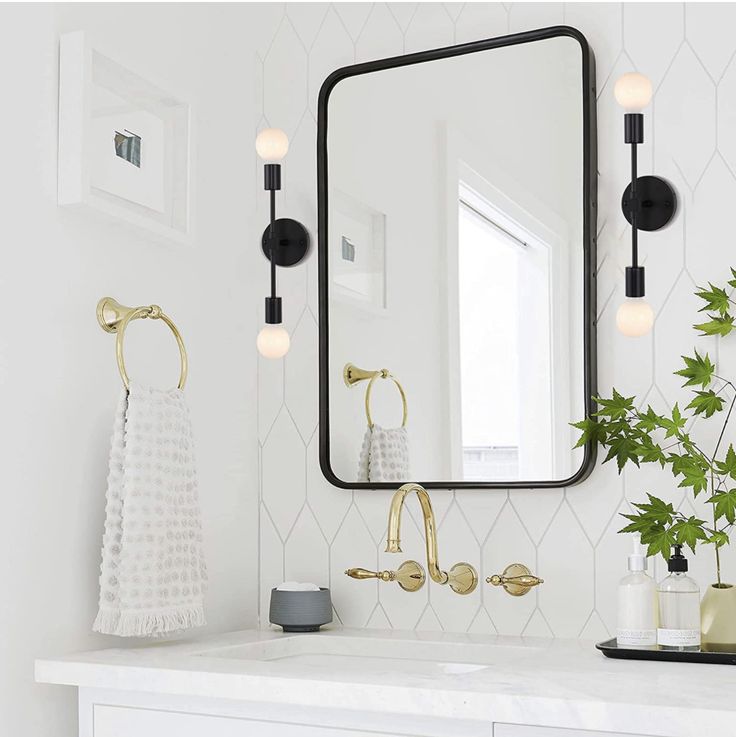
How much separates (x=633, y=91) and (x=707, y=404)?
54cm

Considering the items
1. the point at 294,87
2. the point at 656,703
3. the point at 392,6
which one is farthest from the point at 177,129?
the point at 656,703

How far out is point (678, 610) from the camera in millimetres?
1590

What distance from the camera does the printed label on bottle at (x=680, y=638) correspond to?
1.56 meters

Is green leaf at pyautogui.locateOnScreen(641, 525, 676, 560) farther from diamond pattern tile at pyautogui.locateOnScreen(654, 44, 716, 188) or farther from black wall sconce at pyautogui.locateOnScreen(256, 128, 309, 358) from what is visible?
black wall sconce at pyautogui.locateOnScreen(256, 128, 309, 358)

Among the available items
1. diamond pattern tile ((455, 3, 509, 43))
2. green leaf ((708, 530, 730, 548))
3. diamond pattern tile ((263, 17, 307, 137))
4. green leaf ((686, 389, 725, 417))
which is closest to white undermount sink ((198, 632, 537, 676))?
green leaf ((708, 530, 730, 548))

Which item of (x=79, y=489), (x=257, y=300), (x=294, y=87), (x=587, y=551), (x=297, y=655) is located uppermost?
(x=294, y=87)

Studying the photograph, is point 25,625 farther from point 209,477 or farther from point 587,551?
point 587,551

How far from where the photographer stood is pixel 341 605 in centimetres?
209

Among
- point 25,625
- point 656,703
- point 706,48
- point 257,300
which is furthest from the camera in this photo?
point 257,300

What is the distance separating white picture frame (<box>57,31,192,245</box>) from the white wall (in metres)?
0.03

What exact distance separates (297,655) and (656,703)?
84 cm

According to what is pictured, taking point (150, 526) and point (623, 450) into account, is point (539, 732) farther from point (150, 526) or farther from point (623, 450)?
point (150, 526)

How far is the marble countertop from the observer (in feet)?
4.05

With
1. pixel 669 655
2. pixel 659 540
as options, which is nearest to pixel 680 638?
pixel 669 655
